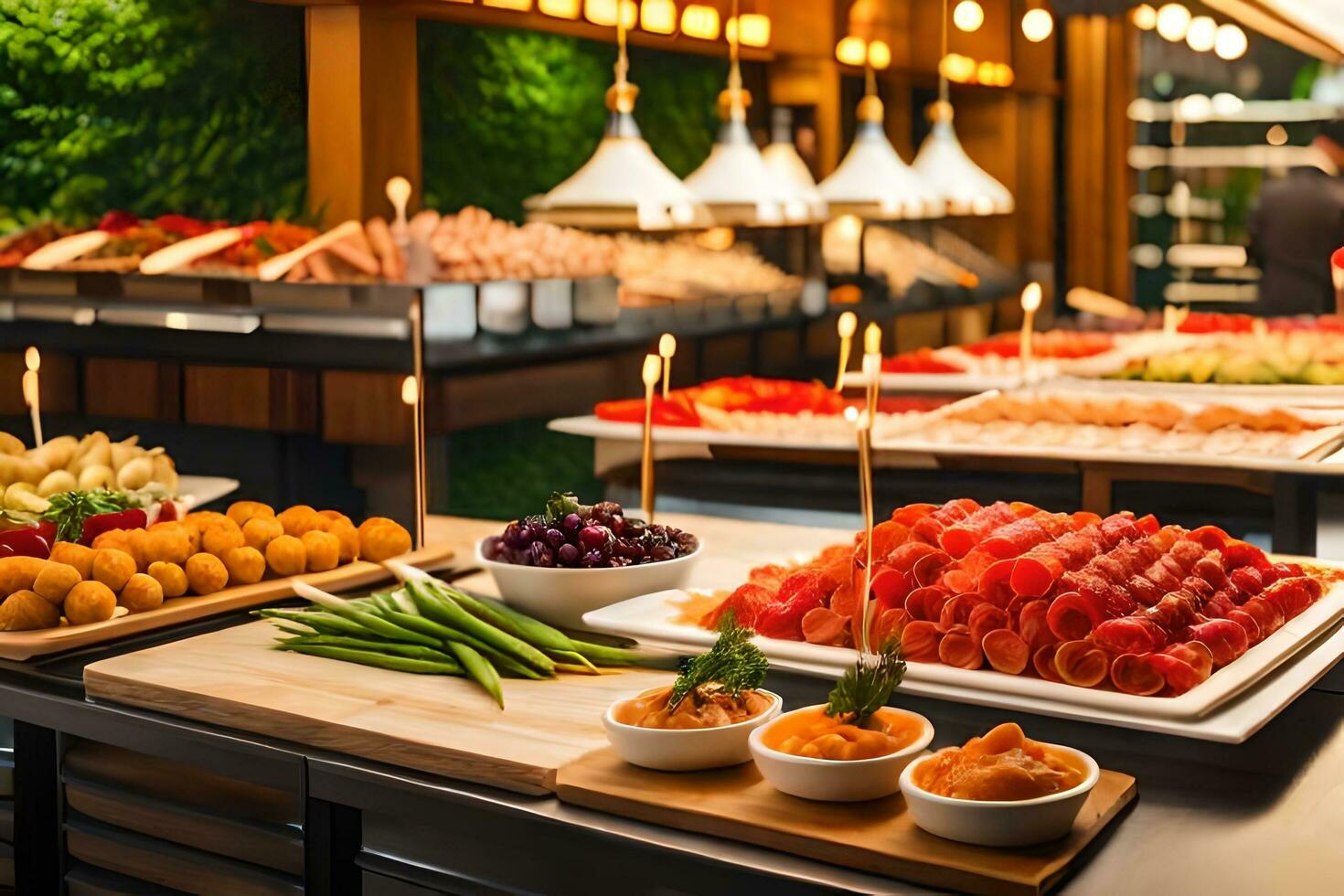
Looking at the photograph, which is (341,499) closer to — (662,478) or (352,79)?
(662,478)

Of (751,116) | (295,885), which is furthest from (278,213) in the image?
(295,885)

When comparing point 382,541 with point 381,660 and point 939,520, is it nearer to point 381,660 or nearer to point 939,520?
point 381,660

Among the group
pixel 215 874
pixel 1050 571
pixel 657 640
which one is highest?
pixel 1050 571

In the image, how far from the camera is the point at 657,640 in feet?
6.14

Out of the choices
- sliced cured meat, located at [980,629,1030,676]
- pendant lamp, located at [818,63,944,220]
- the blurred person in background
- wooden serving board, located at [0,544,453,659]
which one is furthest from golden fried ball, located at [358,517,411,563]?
the blurred person in background

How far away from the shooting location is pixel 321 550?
7.55 ft

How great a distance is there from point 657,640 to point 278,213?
10.1ft

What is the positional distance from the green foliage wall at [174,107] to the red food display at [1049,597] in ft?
9.18

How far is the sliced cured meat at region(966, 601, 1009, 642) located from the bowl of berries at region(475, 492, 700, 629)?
0.51 m

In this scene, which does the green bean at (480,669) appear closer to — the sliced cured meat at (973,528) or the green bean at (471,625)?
the green bean at (471,625)

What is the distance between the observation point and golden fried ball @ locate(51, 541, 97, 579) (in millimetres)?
2061

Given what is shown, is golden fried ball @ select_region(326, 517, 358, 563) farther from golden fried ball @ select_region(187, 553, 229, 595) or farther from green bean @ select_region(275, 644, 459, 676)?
green bean @ select_region(275, 644, 459, 676)

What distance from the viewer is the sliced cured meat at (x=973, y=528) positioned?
72.1 inches

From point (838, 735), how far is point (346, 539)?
1182 millimetres
